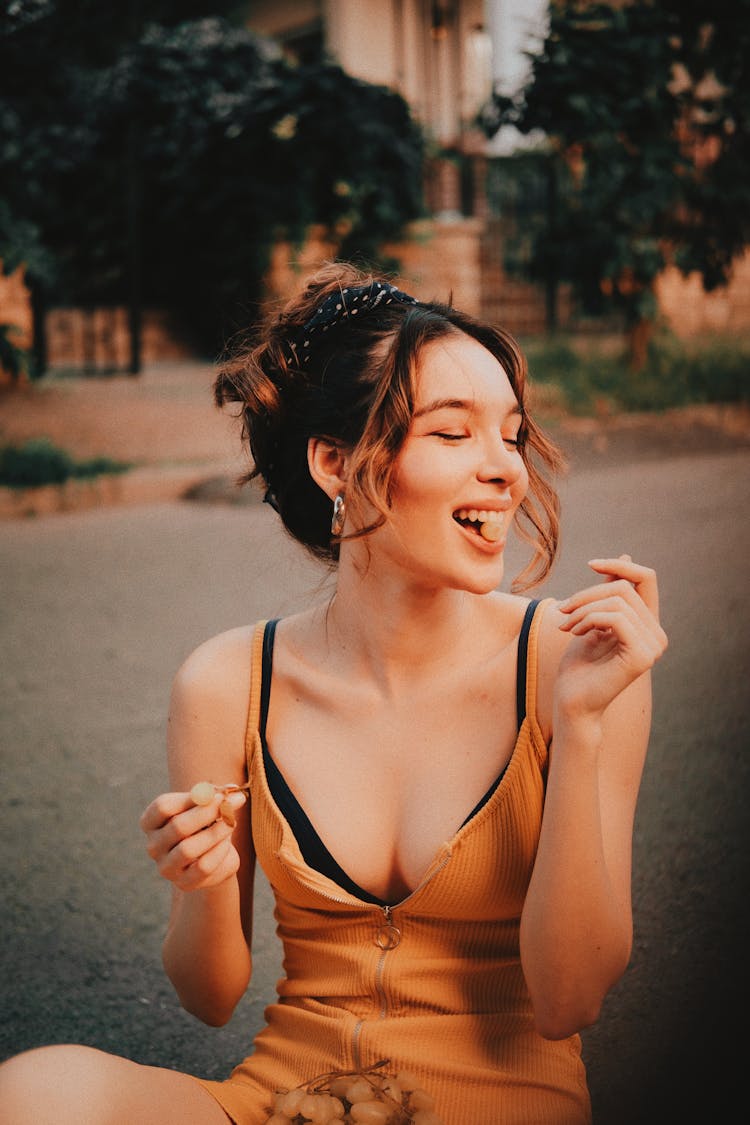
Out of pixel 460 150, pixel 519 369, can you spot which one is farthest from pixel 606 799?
pixel 460 150

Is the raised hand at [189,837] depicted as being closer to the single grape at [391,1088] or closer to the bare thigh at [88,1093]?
the bare thigh at [88,1093]

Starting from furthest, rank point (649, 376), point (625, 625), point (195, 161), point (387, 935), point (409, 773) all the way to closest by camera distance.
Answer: point (195, 161), point (649, 376), point (409, 773), point (387, 935), point (625, 625)

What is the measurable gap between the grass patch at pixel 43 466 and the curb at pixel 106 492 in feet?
0.58

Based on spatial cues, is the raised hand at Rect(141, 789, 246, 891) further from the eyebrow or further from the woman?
the eyebrow

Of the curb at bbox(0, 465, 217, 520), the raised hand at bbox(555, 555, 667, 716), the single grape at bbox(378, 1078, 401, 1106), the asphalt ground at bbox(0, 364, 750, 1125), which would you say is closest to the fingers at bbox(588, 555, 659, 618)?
the raised hand at bbox(555, 555, 667, 716)

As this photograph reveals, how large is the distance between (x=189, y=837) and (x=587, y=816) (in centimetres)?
51

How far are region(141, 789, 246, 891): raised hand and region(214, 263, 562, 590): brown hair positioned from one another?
457 mm

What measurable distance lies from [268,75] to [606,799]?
11045 mm

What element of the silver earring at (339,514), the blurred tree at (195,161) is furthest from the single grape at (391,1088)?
the blurred tree at (195,161)

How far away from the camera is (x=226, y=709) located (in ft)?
5.82

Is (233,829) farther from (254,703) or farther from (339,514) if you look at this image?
(339,514)

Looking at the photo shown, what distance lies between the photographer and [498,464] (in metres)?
1.64

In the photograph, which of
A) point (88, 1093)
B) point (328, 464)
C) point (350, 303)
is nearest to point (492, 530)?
point (328, 464)

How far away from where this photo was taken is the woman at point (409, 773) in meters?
1.48
